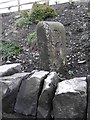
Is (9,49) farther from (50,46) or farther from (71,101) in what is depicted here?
(71,101)

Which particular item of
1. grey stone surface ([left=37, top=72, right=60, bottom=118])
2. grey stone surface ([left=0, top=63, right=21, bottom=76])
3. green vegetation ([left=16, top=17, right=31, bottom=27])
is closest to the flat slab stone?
grey stone surface ([left=37, top=72, right=60, bottom=118])

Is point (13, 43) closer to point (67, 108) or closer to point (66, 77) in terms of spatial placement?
point (66, 77)

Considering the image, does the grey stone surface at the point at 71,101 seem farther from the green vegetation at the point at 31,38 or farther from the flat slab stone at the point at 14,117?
the green vegetation at the point at 31,38

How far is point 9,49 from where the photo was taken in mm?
4941

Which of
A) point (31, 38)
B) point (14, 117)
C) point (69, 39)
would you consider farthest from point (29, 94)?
point (31, 38)

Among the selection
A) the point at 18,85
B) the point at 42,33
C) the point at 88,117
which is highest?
the point at 42,33

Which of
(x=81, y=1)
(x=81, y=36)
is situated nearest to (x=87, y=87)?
(x=81, y=36)

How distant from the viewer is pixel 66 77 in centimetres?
370

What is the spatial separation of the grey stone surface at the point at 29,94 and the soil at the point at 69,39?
2.48 ft

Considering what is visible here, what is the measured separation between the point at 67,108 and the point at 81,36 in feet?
6.76

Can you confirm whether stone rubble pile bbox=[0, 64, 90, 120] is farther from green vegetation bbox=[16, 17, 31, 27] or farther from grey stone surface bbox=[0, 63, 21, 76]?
green vegetation bbox=[16, 17, 31, 27]

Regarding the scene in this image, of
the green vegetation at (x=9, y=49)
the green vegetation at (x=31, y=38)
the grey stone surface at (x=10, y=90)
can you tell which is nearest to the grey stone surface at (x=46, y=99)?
the grey stone surface at (x=10, y=90)

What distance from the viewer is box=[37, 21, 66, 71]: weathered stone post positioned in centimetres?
374

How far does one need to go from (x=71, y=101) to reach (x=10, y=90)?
646 millimetres
